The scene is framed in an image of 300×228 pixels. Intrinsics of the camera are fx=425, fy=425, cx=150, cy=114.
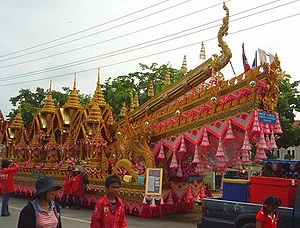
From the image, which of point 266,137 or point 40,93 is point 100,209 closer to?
point 266,137

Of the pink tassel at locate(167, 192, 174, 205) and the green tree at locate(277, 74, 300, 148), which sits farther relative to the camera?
the green tree at locate(277, 74, 300, 148)

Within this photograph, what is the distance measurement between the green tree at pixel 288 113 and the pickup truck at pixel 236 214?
1626cm

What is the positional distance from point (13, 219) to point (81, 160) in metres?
4.72

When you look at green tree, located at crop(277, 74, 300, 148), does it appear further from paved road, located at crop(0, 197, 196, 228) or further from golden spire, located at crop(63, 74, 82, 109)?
paved road, located at crop(0, 197, 196, 228)

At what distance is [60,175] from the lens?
15.9 metres

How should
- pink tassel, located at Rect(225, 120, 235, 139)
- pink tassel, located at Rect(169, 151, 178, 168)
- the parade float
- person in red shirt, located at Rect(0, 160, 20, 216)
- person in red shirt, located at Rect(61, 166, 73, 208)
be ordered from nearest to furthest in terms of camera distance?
the parade float < pink tassel, located at Rect(225, 120, 235, 139) < person in red shirt, located at Rect(0, 160, 20, 216) < pink tassel, located at Rect(169, 151, 178, 168) < person in red shirt, located at Rect(61, 166, 73, 208)

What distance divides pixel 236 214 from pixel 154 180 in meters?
4.99

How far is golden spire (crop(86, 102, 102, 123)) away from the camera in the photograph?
15770 millimetres

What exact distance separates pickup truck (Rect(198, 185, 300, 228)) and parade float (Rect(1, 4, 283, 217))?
327 centimetres

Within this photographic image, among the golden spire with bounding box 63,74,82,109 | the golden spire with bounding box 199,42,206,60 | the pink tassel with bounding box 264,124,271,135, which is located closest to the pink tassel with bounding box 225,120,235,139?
the pink tassel with bounding box 264,124,271,135

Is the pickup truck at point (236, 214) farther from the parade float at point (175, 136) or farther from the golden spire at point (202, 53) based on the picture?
the golden spire at point (202, 53)

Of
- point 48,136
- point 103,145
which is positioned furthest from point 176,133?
point 48,136

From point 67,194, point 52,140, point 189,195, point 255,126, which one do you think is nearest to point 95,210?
point 255,126

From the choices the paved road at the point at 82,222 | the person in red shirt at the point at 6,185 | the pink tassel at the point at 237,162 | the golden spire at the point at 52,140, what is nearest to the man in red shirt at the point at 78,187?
the paved road at the point at 82,222
